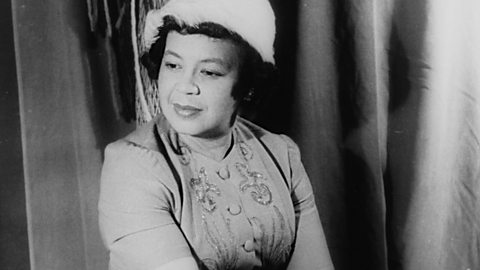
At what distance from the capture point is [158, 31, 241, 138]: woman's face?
0.89 meters

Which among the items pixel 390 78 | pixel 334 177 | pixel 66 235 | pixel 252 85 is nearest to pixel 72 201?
pixel 66 235

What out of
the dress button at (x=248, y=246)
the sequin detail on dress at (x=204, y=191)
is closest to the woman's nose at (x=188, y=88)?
the sequin detail on dress at (x=204, y=191)

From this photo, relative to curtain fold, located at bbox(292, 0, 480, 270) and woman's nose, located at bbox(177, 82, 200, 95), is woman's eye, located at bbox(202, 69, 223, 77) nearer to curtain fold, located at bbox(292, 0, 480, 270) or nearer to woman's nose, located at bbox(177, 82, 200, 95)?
woman's nose, located at bbox(177, 82, 200, 95)

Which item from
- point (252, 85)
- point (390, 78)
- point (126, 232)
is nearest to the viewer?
point (126, 232)

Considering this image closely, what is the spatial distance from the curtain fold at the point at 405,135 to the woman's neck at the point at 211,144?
7.2 inches

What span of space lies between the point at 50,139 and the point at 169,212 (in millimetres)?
185

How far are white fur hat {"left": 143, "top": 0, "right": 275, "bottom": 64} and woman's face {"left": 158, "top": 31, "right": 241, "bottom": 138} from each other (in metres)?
0.03

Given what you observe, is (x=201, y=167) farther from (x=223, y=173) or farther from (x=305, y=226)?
(x=305, y=226)

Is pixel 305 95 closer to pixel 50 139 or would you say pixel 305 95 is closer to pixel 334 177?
pixel 334 177

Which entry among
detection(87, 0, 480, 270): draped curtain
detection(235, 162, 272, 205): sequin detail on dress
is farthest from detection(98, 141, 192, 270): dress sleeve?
detection(87, 0, 480, 270): draped curtain

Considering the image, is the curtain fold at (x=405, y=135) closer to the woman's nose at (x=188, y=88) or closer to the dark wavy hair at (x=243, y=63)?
the dark wavy hair at (x=243, y=63)

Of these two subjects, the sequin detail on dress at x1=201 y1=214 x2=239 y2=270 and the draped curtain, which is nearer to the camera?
the sequin detail on dress at x1=201 y1=214 x2=239 y2=270

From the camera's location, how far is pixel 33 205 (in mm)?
849

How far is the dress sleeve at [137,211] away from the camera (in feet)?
2.77
